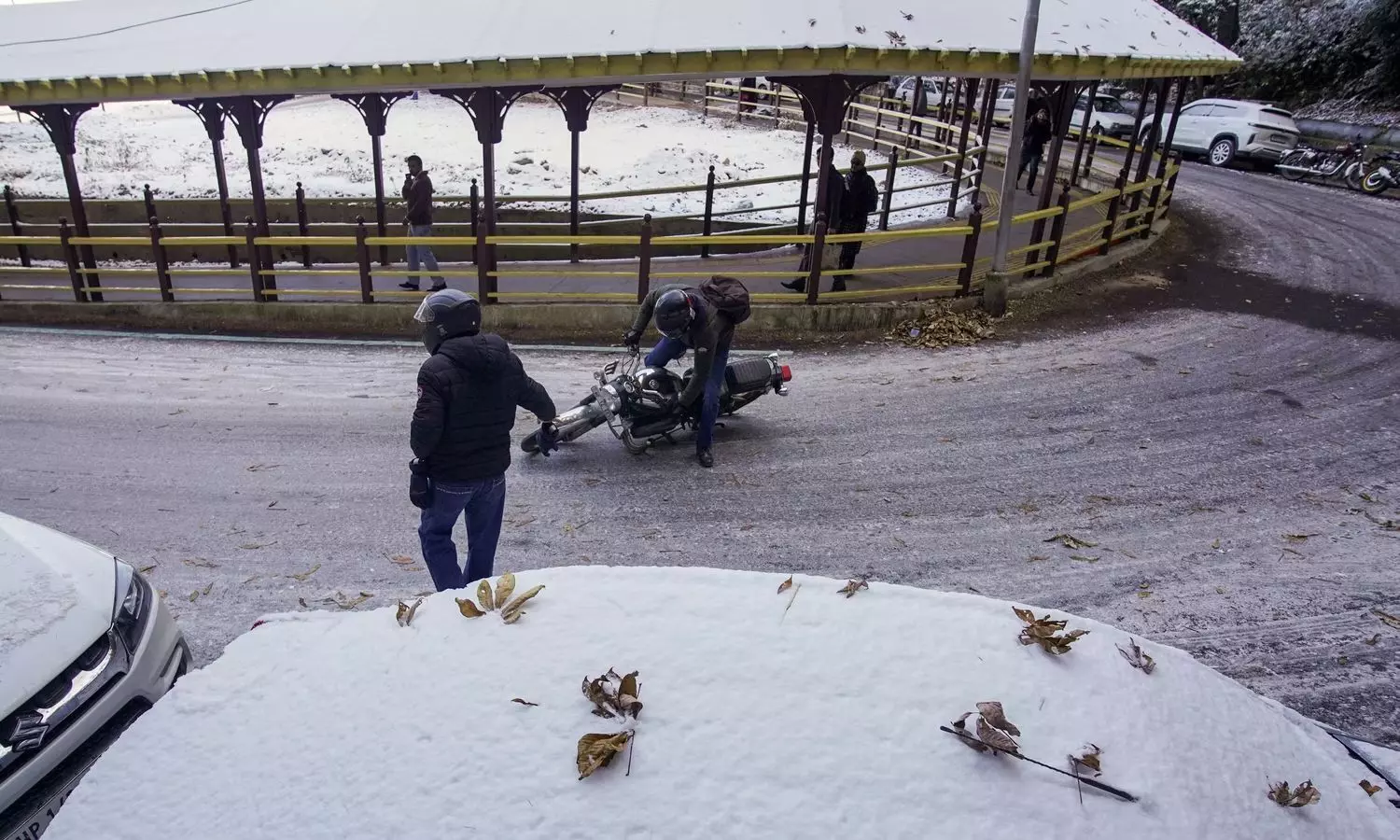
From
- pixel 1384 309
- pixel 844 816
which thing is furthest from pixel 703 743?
pixel 1384 309

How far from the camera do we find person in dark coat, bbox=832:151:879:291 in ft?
39.7

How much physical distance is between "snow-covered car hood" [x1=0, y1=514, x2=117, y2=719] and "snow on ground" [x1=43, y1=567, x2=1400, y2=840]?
Answer: 2.89 feet

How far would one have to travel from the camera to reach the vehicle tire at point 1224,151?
949 inches

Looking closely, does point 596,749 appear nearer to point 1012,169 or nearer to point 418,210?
point 1012,169

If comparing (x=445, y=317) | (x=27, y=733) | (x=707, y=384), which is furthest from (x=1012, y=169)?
(x=27, y=733)

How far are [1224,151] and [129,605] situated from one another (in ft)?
91.7

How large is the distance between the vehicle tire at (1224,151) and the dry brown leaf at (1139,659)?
25.9 metres

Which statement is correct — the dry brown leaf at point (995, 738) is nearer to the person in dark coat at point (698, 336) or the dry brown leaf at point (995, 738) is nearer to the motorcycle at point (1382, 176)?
the person in dark coat at point (698, 336)

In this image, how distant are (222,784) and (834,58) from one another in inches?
409

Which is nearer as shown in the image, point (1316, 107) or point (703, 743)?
point (703, 743)

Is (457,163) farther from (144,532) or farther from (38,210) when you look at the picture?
(144,532)

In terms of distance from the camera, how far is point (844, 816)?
2.36 meters

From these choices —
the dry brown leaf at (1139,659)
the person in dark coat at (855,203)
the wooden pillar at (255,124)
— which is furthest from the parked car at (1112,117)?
the dry brown leaf at (1139,659)

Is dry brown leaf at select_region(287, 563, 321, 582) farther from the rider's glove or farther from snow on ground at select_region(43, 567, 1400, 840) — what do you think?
snow on ground at select_region(43, 567, 1400, 840)
